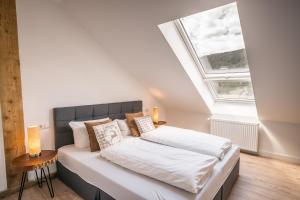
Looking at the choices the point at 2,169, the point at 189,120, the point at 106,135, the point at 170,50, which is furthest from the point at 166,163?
the point at 189,120

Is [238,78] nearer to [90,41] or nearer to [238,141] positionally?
[238,141]

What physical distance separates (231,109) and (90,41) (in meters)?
3.11

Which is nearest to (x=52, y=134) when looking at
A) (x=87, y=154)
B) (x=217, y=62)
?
(x=87, y=154)

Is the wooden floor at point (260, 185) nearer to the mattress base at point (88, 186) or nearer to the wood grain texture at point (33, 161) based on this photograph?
the mattress base at point (88, 186)

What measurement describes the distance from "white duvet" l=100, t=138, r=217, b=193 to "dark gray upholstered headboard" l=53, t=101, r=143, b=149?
837mm

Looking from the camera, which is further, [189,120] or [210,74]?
[189,120]

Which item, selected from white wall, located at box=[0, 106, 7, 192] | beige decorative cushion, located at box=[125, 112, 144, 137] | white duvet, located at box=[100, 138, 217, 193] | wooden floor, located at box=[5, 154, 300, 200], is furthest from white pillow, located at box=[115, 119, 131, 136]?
white wall, located at box=[0, 106, 7, 192]

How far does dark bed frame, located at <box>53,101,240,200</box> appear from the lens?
2073mm

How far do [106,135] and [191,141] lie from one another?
4.00 feet

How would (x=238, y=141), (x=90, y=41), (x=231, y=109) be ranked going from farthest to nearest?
(x=231, y=109) < (x=238, y=141) < (x=90, y=41)

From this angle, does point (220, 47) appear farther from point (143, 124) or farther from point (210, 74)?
point (143, 124)

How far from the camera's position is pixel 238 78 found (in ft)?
10.5

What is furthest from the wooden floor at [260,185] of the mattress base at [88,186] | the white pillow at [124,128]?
the white pillow at [124,128]

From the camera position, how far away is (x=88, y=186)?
2084 millimetres
